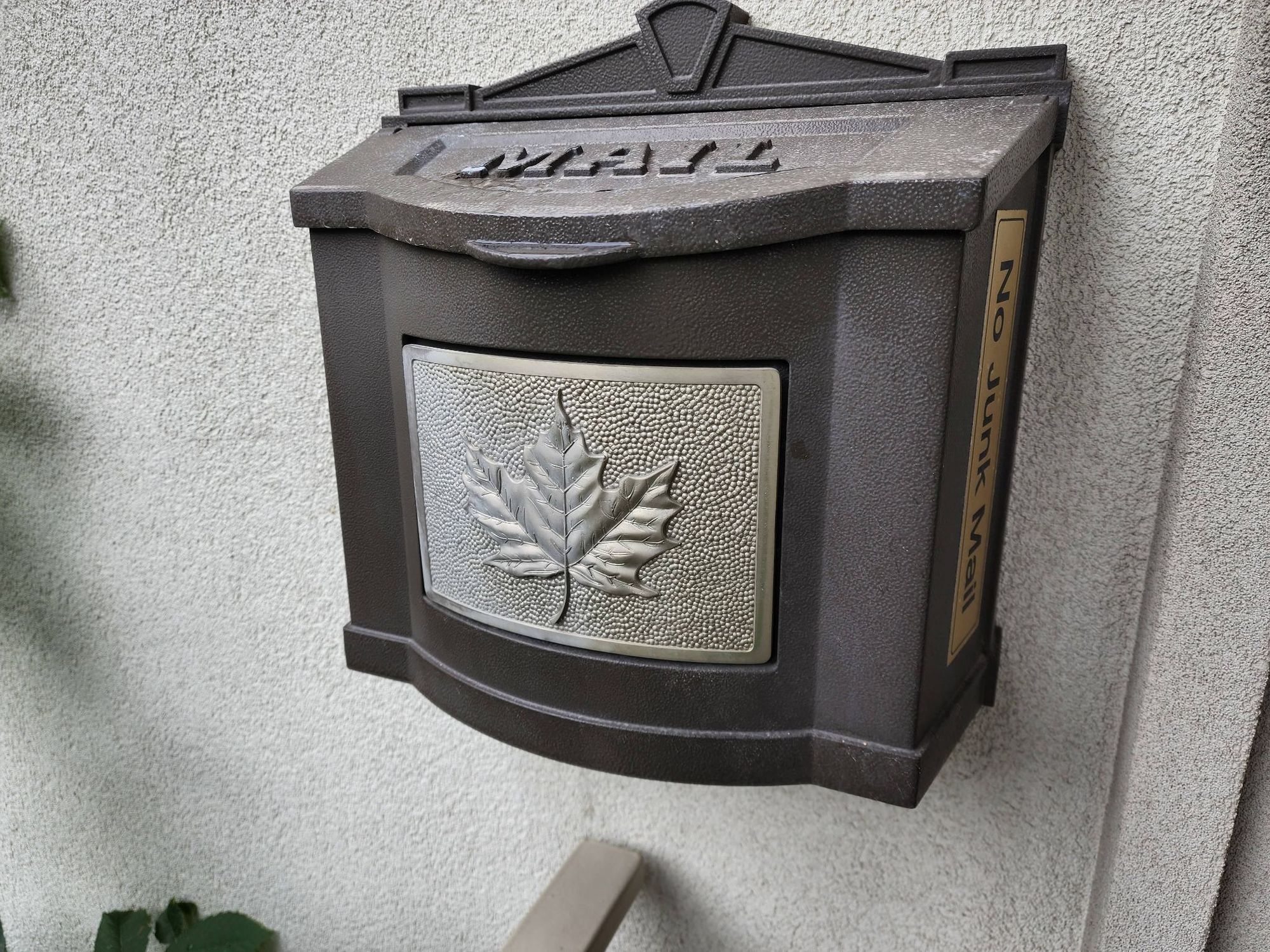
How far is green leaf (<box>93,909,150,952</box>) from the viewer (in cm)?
124

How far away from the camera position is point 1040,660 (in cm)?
80

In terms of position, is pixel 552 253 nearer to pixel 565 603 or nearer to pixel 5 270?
pixel 565 603

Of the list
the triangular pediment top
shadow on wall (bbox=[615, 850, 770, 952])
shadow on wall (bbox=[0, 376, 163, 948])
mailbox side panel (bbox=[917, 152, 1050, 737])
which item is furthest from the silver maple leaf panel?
shadow on wall (bbox=[0, 376, 163, 948])

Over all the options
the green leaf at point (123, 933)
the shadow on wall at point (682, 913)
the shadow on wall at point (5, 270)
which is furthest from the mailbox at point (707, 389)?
the green leaf at point (123, 933)

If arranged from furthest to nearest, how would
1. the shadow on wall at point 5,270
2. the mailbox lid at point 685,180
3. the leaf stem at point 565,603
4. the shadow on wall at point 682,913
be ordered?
the shadow on wall at point 5,270
the shadow on wall at point 682,913
the leaf stem at point 565,603
the mailbox lid at point 685,180

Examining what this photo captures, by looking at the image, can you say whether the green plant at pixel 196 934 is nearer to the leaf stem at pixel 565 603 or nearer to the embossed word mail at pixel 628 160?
the leaf stem at pixel 565 603

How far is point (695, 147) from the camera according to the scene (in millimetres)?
653

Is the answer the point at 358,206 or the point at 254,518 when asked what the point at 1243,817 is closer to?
the point at 358,206

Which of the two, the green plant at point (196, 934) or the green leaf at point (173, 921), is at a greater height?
the green plant at point (196, 934)

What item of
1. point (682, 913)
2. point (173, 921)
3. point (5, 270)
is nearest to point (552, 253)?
point (682, 913)

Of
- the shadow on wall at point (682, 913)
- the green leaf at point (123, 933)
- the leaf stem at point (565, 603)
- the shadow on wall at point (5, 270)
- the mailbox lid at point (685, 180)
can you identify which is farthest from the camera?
the green leaf at point (123, 933)

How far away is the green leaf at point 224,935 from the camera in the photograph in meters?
1.22

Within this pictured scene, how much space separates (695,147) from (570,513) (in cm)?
29

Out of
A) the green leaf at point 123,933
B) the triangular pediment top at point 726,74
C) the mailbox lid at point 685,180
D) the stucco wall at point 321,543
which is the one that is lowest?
the green leaf at point 123,933
